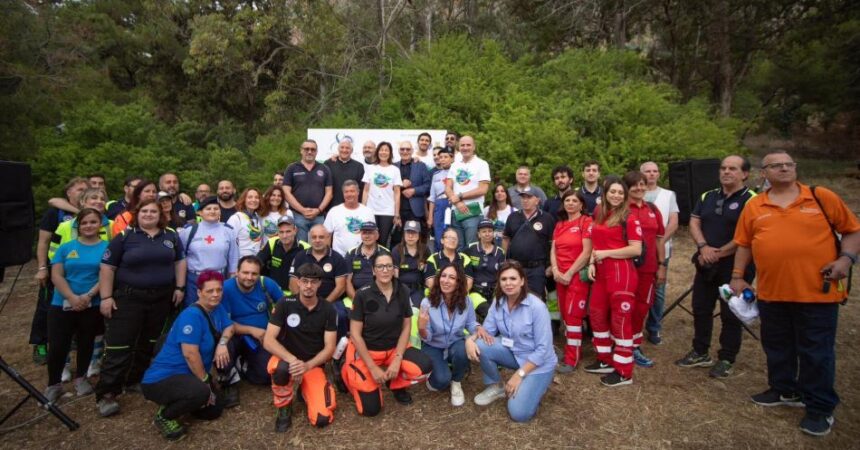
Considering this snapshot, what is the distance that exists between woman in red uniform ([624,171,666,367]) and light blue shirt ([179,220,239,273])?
3.98 metres

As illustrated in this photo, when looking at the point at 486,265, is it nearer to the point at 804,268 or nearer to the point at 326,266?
the point at 326,266

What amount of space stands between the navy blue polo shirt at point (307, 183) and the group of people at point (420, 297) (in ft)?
2.80

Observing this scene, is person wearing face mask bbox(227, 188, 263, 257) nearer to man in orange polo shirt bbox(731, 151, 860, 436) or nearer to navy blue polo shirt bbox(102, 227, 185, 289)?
navy blue polo shirt bbox(102, 227, 185, 289)

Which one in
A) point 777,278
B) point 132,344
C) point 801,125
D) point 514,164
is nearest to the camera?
point 777,278

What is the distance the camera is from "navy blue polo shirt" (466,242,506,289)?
502 cm

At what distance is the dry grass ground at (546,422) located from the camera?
3490mm

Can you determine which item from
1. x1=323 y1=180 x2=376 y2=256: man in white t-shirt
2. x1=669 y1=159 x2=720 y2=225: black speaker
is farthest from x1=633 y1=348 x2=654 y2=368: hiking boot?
x1=323 y1=180 x2=376 y2=256: man in white t-shirt

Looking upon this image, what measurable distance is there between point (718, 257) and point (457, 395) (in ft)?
8.68

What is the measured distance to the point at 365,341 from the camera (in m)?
4.09

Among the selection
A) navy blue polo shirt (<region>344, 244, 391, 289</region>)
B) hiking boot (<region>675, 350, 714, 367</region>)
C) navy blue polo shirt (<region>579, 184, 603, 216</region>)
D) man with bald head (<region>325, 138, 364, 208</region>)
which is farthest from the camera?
man with bald head (<region>325, 138, 364, 208</region>)

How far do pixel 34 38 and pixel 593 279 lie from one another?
43.5 ft

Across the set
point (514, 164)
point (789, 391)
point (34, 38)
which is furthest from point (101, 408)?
point (34, 38)

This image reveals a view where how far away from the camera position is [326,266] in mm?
4793

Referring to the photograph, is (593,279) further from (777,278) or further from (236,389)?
(236,389)
